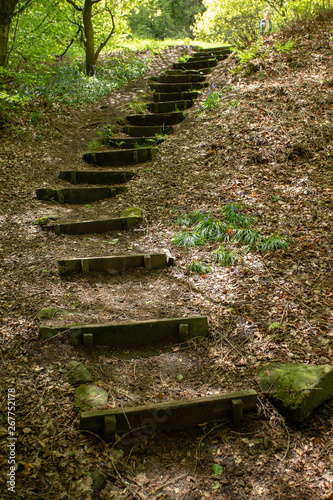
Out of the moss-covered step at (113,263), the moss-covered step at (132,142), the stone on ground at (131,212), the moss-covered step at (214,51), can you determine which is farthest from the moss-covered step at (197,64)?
the moss-covered step at (113,263)

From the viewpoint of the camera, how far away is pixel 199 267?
15.2ft

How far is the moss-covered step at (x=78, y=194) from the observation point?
252 inches

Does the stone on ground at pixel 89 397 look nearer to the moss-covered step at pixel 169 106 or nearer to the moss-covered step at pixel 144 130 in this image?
the moss-covered step at pixel 144 130

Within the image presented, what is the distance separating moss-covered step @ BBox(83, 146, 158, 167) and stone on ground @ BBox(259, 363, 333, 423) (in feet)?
18.9

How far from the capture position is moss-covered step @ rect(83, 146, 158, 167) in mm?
7738

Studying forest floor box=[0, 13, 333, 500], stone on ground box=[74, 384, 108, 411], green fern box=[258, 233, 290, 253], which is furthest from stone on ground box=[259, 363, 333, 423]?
green fern box=[258, 233, 290, 253]

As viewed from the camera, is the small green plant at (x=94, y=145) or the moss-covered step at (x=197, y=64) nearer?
the small green plant at (x=94, y=145)

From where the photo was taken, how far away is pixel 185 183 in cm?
652

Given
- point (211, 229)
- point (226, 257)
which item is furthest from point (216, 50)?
point (226, 257)

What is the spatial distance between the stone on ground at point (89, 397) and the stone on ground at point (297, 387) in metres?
1.38

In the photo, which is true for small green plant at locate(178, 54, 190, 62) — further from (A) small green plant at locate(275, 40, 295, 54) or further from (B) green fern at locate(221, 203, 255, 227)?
(B) green fern at locate(221, 203, 255, 227)

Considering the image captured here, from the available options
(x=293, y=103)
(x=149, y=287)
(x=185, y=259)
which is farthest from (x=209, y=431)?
(x=293, y=103)

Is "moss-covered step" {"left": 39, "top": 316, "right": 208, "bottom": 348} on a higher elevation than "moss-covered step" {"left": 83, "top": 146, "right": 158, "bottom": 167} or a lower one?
lower

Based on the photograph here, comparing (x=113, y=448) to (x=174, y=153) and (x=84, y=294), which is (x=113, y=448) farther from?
(x=174, y=153)
